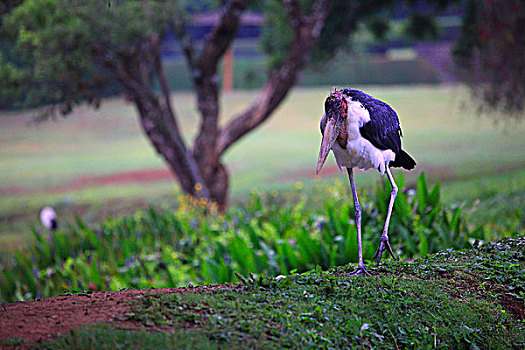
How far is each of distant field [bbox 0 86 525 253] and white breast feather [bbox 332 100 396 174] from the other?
235 inches

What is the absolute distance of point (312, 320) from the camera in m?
2.11

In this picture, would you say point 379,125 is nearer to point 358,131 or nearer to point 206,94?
point 358,131

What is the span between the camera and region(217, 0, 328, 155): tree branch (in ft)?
24.0

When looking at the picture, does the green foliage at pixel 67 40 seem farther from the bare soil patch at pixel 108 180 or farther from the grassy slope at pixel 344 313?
the grassy slope at pixel 344 313

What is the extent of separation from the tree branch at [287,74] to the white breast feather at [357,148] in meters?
5.06

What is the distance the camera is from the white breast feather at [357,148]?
96.3 inches

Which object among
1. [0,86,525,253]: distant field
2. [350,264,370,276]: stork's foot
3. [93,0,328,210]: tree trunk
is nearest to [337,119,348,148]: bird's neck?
[350,264,370,276]: stork's foot

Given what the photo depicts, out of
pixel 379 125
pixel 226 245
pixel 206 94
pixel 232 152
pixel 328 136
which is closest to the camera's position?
pixel 328 136

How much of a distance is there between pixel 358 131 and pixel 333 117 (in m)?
0.15

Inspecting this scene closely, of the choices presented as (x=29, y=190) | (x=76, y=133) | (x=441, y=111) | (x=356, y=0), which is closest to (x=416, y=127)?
(x=441, y=111)

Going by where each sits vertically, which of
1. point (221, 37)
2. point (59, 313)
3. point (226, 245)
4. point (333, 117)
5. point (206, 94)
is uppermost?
point (221, 37)

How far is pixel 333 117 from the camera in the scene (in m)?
2.39

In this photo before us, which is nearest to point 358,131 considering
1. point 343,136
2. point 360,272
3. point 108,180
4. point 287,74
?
point 343,136

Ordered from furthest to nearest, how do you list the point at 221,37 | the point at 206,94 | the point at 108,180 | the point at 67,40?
the point at 108,180 < the point at 206,94 < the point at 221,37 < the point at 67,40
